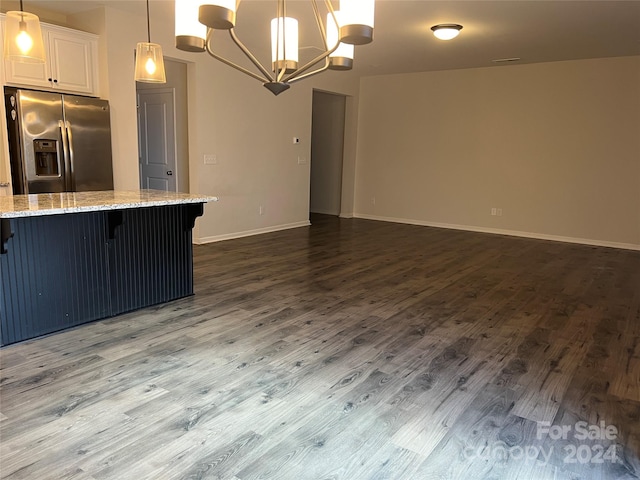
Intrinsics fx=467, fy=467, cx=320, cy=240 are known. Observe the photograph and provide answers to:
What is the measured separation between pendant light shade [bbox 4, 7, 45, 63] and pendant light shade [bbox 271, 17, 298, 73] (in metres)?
1.33

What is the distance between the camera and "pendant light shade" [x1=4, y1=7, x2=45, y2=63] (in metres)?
2.55

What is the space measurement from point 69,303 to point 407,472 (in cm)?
254

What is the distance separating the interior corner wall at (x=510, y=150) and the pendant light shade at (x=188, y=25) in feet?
19.9

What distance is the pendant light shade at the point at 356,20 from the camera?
7.34 feet

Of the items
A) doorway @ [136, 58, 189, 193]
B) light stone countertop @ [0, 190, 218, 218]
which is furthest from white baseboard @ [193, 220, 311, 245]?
light stone countertop @ [0, 190, 218, 218]

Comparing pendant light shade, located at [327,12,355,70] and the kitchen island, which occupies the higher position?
pendant light shade, located at [327,12,355,70]

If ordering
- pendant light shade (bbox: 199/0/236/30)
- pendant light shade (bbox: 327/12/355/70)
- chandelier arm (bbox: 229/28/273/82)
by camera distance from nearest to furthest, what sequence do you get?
pendant light shade (bbox: 199/0/236/30), chandelier arm (bbox: 229/28/273/82), pendant light shade (bbox: 327/12/355/70)

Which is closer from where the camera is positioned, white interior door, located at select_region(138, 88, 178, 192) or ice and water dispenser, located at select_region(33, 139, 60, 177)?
ice and water dispenser, located at select_region(33, 139, 60, 177)

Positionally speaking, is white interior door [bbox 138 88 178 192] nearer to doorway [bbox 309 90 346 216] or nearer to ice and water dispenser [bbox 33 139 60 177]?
ice and water dispenser [bbox 33 139 60 177]

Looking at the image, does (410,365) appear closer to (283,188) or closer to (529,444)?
(529,444)

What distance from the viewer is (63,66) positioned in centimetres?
459

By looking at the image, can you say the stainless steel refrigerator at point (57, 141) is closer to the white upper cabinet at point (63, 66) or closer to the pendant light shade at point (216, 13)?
the white upper cabinet at point (63, 66)

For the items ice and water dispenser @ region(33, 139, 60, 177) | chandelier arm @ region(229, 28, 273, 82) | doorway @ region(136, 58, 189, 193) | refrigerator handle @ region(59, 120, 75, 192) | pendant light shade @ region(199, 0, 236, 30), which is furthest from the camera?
doorway @ region(136, 58, 189, 193)

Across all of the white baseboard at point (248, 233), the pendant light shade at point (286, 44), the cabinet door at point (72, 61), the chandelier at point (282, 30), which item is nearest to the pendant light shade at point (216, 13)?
the chandelier at point (282, 30)
